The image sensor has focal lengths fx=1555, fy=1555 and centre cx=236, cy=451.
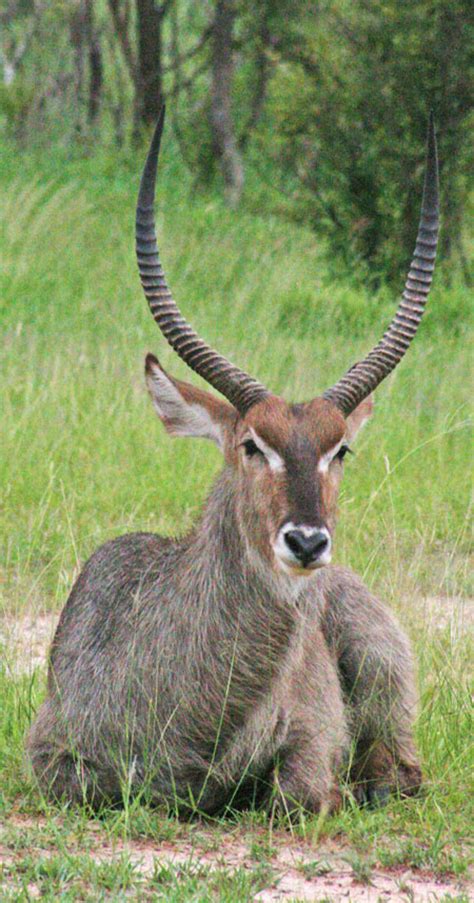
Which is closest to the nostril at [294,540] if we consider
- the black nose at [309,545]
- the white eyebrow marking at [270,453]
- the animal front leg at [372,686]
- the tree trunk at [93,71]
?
the black nose at [309,545]

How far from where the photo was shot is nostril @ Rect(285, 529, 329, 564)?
3658 millimetres

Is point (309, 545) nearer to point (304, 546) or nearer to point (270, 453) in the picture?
point (304, 546)

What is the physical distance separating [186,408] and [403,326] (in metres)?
0.66

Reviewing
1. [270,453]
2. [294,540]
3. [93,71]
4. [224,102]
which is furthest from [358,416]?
[93,71]

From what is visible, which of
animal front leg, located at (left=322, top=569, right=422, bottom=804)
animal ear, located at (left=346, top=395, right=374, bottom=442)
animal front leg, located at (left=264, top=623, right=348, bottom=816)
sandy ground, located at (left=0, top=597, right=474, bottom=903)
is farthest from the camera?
animal front leg, located at (left=322, top=569, right=422, bottom=804)

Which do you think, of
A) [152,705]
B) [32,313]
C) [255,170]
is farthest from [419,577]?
[255,170]

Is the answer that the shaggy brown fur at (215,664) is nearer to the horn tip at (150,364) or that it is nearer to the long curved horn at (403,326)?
the horn tip at (150,364)

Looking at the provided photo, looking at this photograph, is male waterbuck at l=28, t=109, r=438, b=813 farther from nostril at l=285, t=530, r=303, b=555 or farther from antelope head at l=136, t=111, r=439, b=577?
nostril at l=285, t=530, r=303, b=555

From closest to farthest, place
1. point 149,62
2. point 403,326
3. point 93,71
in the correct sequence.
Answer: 1. point 403,326
2. point 149,62
3. point 93,71

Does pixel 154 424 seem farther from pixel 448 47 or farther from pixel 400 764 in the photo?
pixel 448 47

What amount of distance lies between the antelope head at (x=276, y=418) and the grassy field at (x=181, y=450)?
2.61 feet

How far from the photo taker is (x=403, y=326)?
14.4 ft

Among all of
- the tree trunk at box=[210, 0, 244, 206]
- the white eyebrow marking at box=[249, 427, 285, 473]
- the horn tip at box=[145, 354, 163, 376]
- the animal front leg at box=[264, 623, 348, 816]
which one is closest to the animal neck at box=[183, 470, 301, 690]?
the animal front leg at box=[264, 623, 348, 816]

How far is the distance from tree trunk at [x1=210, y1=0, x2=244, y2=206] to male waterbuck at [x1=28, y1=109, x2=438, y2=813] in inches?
447
